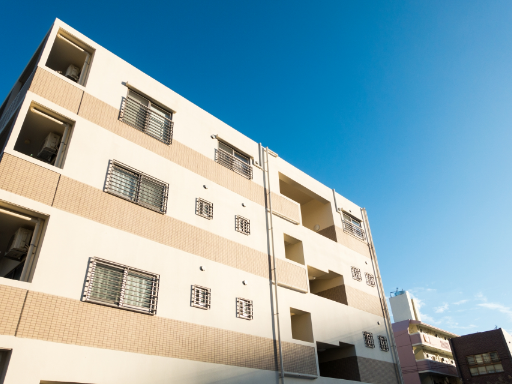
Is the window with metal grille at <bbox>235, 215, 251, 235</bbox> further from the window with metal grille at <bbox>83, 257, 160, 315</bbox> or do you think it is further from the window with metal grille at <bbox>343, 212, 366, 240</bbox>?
the window with metal grille at <bbox>343, 212, 366, 240</bbox>

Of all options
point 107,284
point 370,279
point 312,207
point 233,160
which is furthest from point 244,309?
point 370,279

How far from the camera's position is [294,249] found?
19.0 m

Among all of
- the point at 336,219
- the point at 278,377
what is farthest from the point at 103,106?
the point at 336,219

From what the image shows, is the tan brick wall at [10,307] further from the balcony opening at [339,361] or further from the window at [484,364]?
the window at [484,364]

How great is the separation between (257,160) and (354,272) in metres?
8.27

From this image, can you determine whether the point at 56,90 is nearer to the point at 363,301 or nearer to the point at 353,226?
the point at 363,301

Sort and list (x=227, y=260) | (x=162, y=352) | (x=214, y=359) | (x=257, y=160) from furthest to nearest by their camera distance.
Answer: (x=257, y=160) → (x=227, y=260) → (x=214, y=359) → (x=162, y=352)

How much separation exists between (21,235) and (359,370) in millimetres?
14935

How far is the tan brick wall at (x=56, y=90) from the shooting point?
12.1 meters

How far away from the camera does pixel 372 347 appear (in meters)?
19.5

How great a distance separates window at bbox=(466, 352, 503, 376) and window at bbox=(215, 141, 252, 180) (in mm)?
36197

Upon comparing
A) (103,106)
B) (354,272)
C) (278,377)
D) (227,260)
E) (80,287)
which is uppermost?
(103,106)

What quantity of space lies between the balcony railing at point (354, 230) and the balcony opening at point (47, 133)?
51.4 feet

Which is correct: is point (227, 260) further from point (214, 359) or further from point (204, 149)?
point (204, 149)
